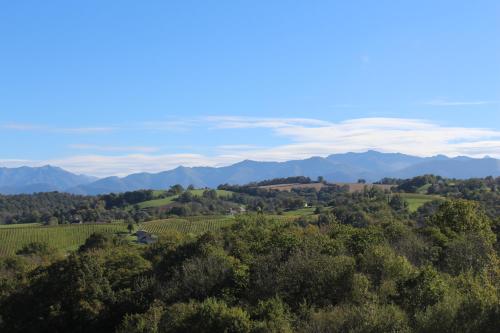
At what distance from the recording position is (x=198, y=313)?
25.5 metres

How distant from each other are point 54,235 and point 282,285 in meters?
85.9

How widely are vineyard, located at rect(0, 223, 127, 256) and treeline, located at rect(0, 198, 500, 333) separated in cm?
4669

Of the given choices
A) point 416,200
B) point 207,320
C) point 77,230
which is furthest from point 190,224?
point 207,320

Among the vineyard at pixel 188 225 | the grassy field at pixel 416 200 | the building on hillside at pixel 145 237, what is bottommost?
the building on hillside at pixel 145 237

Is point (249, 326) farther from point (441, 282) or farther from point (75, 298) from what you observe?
point (75, 298)

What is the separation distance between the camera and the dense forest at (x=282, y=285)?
2231 centimetres

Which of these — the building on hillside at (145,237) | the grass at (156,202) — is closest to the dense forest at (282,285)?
the building on hillside at (145,237)

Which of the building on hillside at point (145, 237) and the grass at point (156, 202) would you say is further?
the grass at point (156, 202)

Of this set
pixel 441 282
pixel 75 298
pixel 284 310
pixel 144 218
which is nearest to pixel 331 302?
pixel 284 310

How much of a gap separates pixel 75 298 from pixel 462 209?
123 ft

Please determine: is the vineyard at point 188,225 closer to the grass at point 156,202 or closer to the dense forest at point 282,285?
the dense forest at point 282,285

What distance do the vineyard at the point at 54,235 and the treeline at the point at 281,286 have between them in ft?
153

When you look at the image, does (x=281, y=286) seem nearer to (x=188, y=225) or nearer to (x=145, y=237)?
(x=145, y=237)

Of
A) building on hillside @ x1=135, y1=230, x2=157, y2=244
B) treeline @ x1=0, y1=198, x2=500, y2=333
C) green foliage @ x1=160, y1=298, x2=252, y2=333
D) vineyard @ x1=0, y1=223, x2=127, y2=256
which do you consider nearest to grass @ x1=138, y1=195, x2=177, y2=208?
vineyard @ x1=0, y1=223, x2=127, y2=256
